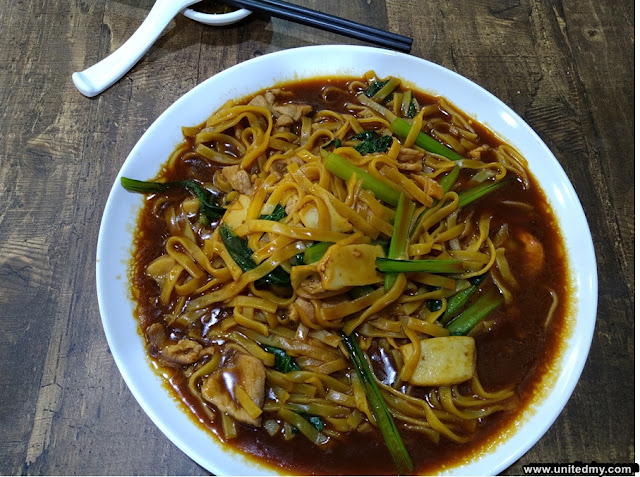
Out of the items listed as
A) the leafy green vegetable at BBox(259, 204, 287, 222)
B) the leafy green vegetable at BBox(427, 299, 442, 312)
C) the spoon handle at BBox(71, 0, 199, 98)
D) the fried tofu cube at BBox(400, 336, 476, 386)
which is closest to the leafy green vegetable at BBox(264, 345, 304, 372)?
the fried tofu cube at BBox(400, 336, 476, 386)

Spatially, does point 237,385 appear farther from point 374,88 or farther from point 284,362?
point 374,88

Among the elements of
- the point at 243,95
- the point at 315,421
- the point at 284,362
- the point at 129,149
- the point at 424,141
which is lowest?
the point at 315,421

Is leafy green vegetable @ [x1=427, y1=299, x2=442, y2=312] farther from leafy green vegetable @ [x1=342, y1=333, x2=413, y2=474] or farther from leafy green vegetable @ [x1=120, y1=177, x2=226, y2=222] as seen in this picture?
leafy green vegetable @ [x1=120, y1=177, x2=226, y2=222]

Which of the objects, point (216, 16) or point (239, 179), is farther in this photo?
point (216, 16)

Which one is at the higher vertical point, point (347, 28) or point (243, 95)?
point (347, 28)

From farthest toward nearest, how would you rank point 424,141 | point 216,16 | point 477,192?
point 216,16 < point 424,141 < point 477,192

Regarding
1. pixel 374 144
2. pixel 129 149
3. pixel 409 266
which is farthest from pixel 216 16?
pixel 409 266
